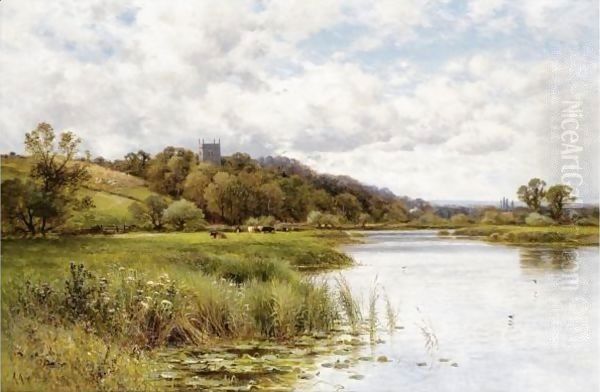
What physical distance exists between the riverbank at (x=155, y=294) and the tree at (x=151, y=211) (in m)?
0.11

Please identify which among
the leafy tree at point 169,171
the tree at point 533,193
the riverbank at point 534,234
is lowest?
the riverbank at point 534,234

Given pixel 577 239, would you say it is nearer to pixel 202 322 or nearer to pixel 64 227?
pixel 202 322

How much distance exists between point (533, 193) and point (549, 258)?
0.51 meters

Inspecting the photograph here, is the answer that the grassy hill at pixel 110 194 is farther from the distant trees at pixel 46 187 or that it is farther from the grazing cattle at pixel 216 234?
the grazing cattle at pixel 216 234

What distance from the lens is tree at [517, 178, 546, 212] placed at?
20.8 ft

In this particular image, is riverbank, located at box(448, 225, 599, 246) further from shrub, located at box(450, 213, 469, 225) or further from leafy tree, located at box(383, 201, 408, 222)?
leafy tree, located at box(383, 201, 408, 222)

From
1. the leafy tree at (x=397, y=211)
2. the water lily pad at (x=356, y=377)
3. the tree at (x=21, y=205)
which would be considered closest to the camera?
the water lily pad at (x=356, y=377)

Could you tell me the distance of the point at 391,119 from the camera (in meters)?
6.33

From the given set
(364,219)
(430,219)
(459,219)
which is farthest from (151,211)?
(459,219)

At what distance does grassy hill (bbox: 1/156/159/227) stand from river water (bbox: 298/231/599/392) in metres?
1.58

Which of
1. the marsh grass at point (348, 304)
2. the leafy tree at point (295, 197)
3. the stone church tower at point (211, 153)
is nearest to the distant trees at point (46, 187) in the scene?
the stone church tower at point (211, 153)

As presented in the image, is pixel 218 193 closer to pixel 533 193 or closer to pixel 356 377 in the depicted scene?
pixel 356 377

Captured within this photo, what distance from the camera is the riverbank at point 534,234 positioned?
20.6 feet

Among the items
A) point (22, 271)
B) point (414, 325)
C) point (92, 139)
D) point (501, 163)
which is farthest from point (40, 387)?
point (501, 163)
